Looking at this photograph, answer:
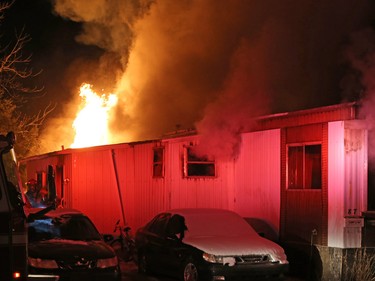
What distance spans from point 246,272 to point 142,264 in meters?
2.85

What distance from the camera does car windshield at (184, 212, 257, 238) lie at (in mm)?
10773

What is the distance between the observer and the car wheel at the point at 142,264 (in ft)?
38.0

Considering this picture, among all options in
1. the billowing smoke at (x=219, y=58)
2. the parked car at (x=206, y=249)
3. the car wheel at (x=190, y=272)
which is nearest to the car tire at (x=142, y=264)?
the parked car at (x=206, y=249)

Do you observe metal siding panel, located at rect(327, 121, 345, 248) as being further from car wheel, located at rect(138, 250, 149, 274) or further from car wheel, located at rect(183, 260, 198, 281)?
car wheel, located at rect(138, 250, 149, 274)

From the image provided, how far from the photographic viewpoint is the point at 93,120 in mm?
27734

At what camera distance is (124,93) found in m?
29.3

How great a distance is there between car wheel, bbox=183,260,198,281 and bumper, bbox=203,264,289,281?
1.08ft

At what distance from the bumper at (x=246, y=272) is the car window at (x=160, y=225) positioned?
6.07 ft

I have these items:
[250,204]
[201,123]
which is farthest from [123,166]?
[250,204]

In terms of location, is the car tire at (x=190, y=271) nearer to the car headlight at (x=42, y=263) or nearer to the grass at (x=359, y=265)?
the car headlight at (x=42, y=263)

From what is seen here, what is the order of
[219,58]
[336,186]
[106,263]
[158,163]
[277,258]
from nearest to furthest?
[106,263] → [277,258] → [336,186] → [158,163] → [219,58]

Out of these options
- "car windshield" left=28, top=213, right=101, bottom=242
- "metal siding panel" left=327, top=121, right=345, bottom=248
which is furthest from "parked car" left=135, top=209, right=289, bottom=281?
"car windshield" left=28, top=213, right=101, bottom=242

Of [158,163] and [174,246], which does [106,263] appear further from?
[158,163]

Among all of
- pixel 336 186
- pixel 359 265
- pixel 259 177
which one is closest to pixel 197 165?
pixel 259 177
